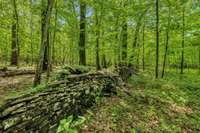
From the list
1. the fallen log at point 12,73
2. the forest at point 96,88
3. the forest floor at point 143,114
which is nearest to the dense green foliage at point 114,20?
the forest at point 96,88

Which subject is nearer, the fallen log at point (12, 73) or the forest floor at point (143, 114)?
the forest floor at point (143, 114)

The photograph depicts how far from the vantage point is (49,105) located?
15.7 feet

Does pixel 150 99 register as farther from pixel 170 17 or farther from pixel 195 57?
pixel 195 57

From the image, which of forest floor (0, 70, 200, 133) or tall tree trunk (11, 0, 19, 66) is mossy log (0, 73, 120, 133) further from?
tall tree trunk (11, 0, 19, 66)

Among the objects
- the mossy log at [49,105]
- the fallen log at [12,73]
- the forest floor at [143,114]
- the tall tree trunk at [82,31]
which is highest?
the tall tree trunk at [82,31]

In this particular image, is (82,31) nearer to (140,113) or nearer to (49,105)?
(140,113)

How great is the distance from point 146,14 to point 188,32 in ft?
13.3

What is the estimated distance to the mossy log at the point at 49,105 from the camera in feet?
12.2

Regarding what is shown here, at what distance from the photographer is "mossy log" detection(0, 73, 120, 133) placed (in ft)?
12.2

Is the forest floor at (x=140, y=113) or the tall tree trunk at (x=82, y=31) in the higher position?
the tall tree trunk at (x=82, y=31)

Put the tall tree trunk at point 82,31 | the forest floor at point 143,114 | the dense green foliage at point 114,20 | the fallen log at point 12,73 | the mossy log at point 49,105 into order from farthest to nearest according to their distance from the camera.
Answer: the tall tree trunk at point 82,31 → the dense green foliage at point 114,20 → the fallen log at point 12,73 → the forest floor at point 143,114 → the mossy log at point 49,105

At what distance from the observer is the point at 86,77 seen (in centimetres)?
718

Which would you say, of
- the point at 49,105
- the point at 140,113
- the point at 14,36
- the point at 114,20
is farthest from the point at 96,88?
the point at 14,36

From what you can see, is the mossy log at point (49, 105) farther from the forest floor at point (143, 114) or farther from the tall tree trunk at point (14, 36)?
the tall tree trunk at point (14, 36)
